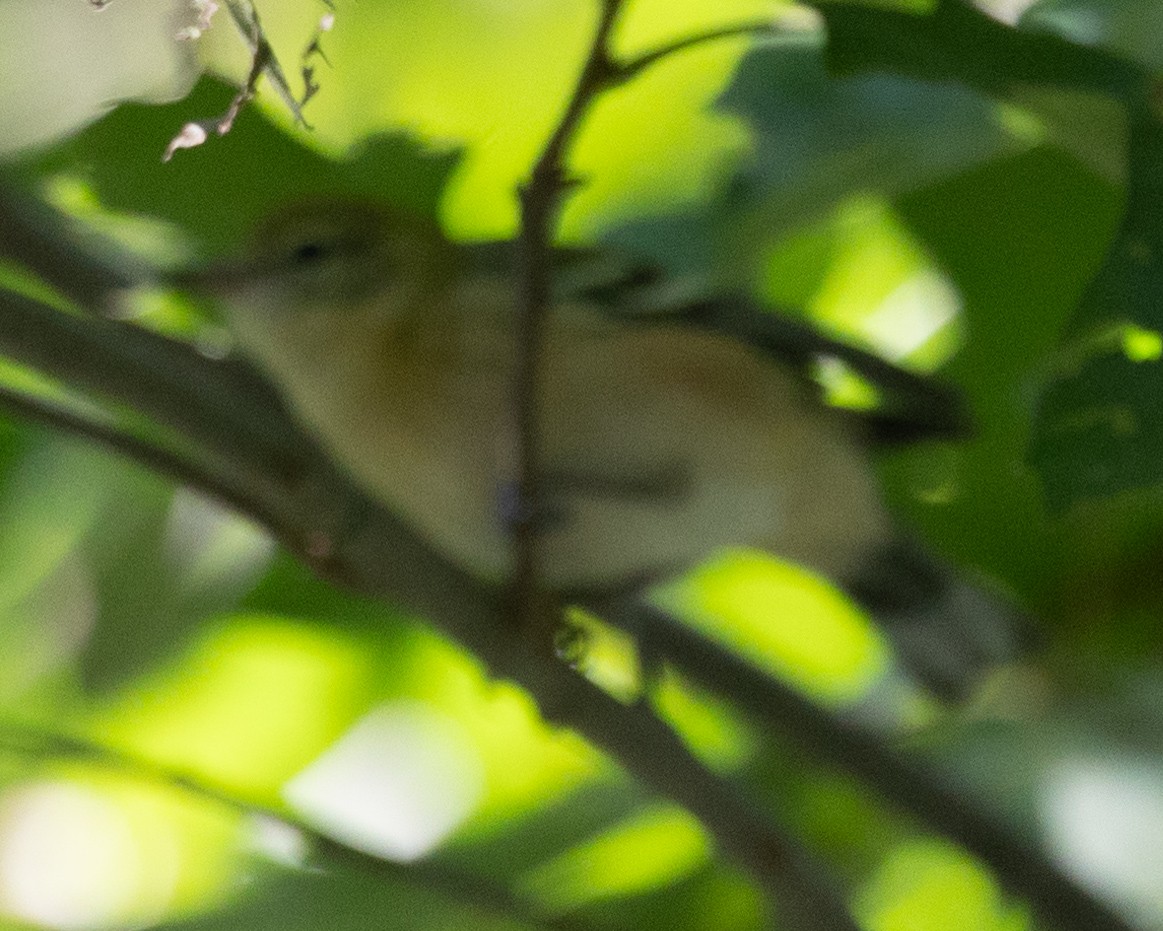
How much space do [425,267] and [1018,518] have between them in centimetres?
119

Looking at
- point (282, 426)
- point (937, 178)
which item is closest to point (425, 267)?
point (282, 426)

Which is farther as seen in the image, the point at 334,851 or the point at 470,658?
the point at 470,658

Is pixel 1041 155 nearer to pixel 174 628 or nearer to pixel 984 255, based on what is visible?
pixel 984 255

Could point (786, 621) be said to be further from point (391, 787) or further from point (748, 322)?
point (391, 787)

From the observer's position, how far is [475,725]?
2131mm

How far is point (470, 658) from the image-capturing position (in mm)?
1966

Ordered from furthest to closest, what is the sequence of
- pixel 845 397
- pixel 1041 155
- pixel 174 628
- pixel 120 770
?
pixel 845 397, pixel 174 628, pixel 1041 155, pixel 120 770

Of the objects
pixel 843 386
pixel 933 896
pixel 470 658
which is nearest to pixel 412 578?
pixel 470 658

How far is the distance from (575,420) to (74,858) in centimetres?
95

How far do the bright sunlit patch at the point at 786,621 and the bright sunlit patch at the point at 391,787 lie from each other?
0.58m

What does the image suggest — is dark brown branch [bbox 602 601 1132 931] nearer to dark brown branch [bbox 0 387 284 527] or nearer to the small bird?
the small bird

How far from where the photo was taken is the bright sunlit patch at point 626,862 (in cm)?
179

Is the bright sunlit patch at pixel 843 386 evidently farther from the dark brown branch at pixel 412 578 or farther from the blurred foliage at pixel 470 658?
the dark brown branch at pixel 412 578

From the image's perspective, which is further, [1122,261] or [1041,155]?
[1041,155]
